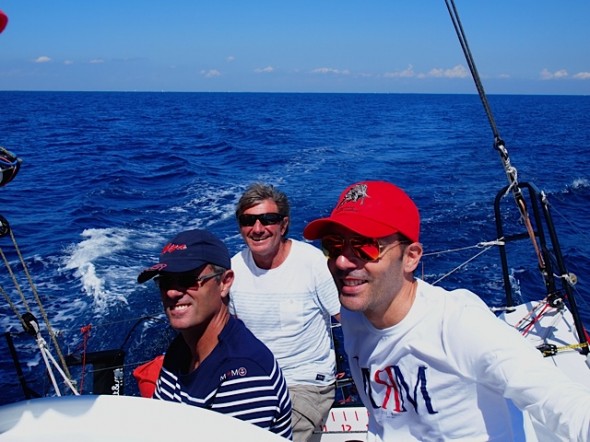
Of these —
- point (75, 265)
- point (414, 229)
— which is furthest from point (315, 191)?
point (414, 229)

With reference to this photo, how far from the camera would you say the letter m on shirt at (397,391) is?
4.57ft

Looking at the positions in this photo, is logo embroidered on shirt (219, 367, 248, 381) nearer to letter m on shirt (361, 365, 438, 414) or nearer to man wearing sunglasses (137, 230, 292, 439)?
man wearing sunglasses (137, 230, 292, 439)

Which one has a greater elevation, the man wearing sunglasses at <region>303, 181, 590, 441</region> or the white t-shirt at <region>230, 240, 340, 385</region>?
the man wearing sunglasses at <region>303, 181, 590, 441</region>

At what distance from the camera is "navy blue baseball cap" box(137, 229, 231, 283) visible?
1.62 meters

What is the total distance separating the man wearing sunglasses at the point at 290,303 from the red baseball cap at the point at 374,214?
3.64ft

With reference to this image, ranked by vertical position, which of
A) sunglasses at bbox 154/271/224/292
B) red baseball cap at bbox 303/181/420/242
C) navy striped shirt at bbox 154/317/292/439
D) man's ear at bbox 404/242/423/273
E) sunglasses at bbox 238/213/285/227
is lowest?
navy striped shirt at bbox 154/317/292/439

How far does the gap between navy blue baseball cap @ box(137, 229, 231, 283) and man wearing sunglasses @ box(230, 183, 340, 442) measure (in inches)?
33.1

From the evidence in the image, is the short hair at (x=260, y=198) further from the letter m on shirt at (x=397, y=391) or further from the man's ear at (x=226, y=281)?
the letter m on shirt at (x=397, y=391)

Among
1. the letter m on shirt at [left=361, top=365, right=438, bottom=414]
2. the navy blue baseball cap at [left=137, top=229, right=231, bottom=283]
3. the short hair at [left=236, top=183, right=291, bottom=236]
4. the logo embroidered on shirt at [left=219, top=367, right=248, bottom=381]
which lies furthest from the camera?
the short hair at [left=236, top=183, right=291, bottom=236]

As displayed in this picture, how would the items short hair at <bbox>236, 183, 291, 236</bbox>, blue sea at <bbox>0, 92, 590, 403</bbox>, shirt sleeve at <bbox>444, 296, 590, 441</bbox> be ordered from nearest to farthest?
shirt sleeve at <bbox>444, 296, 590, 441</bbox> → short hair at <bbox>236, 183, 291, 236</bbox> → blue sea at <bbox>0, 92, 590, 403</bbox>

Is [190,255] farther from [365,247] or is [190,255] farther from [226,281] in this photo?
[365,247]

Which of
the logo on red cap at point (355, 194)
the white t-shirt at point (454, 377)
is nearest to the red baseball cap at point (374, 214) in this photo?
the logo on red cap at point (355, 194)

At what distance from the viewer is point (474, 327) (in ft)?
4.11

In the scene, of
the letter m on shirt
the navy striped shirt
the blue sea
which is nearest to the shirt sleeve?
the letter m on shirt
